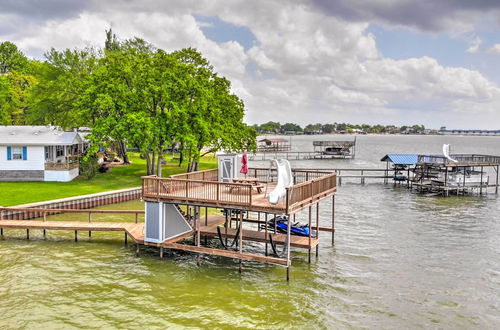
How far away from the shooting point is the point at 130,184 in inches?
1644

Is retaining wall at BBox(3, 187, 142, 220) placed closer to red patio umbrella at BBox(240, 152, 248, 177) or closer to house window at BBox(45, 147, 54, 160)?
house window at BBox(45, 147, 54, 160)

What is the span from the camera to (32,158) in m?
40.0

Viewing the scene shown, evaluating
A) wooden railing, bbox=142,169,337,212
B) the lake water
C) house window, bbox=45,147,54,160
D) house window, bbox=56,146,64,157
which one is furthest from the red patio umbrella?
house window, bbox=56,146,64,157

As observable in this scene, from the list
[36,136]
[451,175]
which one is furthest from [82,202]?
[451,175]

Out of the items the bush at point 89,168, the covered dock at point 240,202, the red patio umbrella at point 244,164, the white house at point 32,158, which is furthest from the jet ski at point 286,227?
the white house at point 32,158

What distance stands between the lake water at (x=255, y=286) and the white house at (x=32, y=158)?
15.6 m

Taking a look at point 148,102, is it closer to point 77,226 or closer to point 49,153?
point 49,153

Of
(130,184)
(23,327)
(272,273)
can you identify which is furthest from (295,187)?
(130,184)

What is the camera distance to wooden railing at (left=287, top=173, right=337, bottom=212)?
704 inches

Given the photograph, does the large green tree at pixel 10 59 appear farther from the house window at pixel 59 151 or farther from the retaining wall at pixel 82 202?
the retaining wall at pixel 82 202

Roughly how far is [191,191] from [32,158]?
26.1 m

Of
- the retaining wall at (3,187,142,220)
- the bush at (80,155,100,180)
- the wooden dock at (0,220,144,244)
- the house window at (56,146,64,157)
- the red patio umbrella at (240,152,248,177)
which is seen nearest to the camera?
the wooden dock at (0,220,144,244)

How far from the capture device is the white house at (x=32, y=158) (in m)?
39.5

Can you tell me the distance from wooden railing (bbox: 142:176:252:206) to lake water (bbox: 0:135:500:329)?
11.1 ft
